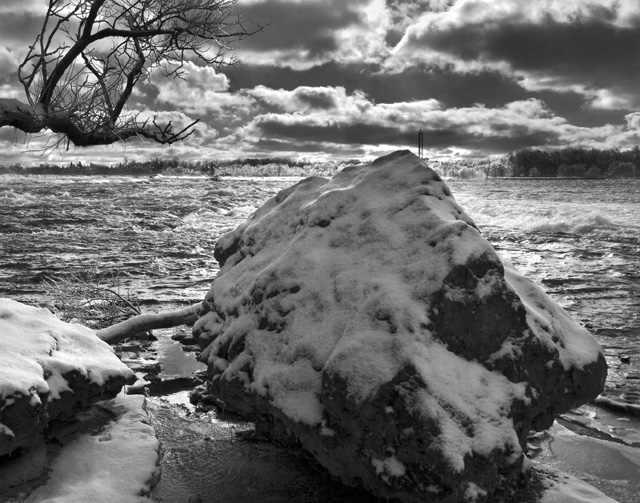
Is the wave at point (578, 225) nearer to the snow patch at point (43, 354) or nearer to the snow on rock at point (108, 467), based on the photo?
the snow patch at point (43, 354)

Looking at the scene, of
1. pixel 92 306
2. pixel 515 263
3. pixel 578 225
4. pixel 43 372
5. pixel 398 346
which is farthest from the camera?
pixel 578 225

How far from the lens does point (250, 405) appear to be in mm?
3623

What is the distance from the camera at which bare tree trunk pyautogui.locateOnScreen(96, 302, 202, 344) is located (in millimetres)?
6016

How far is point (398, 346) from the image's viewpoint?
115 inches

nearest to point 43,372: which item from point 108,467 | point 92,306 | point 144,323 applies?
point 108,467

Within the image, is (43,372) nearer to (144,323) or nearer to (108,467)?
(108,467)

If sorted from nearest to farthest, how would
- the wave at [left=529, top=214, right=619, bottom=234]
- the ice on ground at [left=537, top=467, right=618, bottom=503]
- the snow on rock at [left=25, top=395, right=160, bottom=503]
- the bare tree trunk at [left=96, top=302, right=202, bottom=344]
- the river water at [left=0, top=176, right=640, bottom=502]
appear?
1. the snow on rock at [left=25, top=395, right=160, bottom=503]
2. the ice on ground at [left=537, top=467, right=618, bottom=503]
3. the river water at [left=0, top=176, right=640, bottom=502]
4. the bare tree trunk at [left=96, top=302, right=202, bottom=344]
5. the wave at [left=529, top=214, right=619, bottom=234]

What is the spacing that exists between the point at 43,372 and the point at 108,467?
2.48 ft

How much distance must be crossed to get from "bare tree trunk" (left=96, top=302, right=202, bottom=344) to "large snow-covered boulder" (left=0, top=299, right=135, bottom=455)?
64.9 inches

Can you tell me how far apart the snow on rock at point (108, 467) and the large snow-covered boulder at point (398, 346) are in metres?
0.61

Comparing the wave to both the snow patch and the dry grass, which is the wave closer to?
the dry grass

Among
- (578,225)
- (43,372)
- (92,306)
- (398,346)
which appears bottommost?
(92,306)

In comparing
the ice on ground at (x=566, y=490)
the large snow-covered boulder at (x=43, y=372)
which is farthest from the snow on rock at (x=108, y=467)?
the ice on ground at (x=566, y=490)

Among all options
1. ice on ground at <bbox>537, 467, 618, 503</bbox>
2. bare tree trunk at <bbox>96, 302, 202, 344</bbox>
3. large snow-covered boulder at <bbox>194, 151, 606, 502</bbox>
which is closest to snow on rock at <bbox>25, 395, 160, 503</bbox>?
large snow-covered boulder at <bbox>194, 151, 606, 502</bbox>
